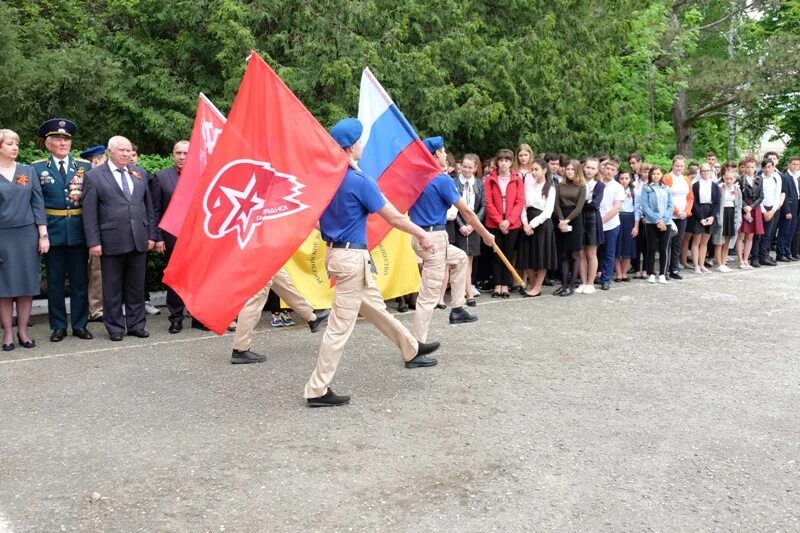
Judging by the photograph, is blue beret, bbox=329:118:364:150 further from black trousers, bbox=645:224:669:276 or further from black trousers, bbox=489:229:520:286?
black trousers, bbox=645:224:669:276

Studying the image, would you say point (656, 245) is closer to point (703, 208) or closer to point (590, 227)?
point (703, 208)

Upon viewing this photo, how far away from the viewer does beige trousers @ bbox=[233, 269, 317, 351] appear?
22.9ft

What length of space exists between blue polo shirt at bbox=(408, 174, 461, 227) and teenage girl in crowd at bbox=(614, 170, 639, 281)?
16.9 feet

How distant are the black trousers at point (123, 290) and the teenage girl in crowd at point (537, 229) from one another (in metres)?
5.06

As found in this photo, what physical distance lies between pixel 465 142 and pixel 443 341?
780 centimetres

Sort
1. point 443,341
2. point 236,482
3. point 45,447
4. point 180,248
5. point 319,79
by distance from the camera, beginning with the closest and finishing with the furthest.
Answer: point 236,482
point 45,447
point 180,248
point 443,341
point 319,79

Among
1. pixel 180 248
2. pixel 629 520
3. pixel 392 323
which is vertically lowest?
pixel 629 520

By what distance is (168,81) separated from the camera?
501 inches

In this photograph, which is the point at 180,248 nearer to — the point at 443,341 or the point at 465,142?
the point at 443,341

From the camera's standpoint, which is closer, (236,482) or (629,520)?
(629,520)

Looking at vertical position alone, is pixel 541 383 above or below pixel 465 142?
below

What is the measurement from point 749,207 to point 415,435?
35.6 feet

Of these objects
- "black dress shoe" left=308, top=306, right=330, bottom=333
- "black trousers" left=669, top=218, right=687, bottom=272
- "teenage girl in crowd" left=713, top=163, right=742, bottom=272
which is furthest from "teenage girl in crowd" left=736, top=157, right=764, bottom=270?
"black dress shoe" left=308, top=306, right=330, bottom=333

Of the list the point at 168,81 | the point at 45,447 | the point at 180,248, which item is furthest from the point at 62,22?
the point at 45,447
